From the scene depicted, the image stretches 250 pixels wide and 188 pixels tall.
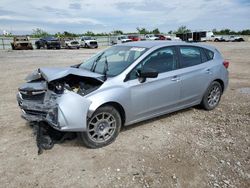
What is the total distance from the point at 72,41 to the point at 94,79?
32.3 meters

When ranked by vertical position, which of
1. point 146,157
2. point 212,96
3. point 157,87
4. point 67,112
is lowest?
point 146,157

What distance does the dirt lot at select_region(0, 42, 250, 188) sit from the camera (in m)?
3.27

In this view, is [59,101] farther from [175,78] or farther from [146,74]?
[175,78]

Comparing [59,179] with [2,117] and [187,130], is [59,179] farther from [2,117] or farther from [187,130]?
[2,117]

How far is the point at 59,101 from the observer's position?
372 cm

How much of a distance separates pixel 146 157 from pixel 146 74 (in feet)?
4.48

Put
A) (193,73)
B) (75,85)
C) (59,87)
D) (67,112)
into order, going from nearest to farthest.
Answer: (67,112) < (59,87) < (75,85) < (193,73)

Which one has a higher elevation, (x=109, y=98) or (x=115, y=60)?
(x=115, y=60)

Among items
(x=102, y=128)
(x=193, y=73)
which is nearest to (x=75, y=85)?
(x=102, y=128)

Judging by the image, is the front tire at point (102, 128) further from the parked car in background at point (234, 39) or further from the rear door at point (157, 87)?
the parked car in background at point (234, 39)

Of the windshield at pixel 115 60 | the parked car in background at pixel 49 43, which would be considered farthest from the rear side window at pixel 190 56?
the parked car in background at pixel 49 43

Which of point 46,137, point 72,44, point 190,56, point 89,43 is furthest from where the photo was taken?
point 89,43

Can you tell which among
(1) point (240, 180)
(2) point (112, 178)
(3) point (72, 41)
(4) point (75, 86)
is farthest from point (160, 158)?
(3) point (72, 41)

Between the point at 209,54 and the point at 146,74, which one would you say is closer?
the point at 146,74
